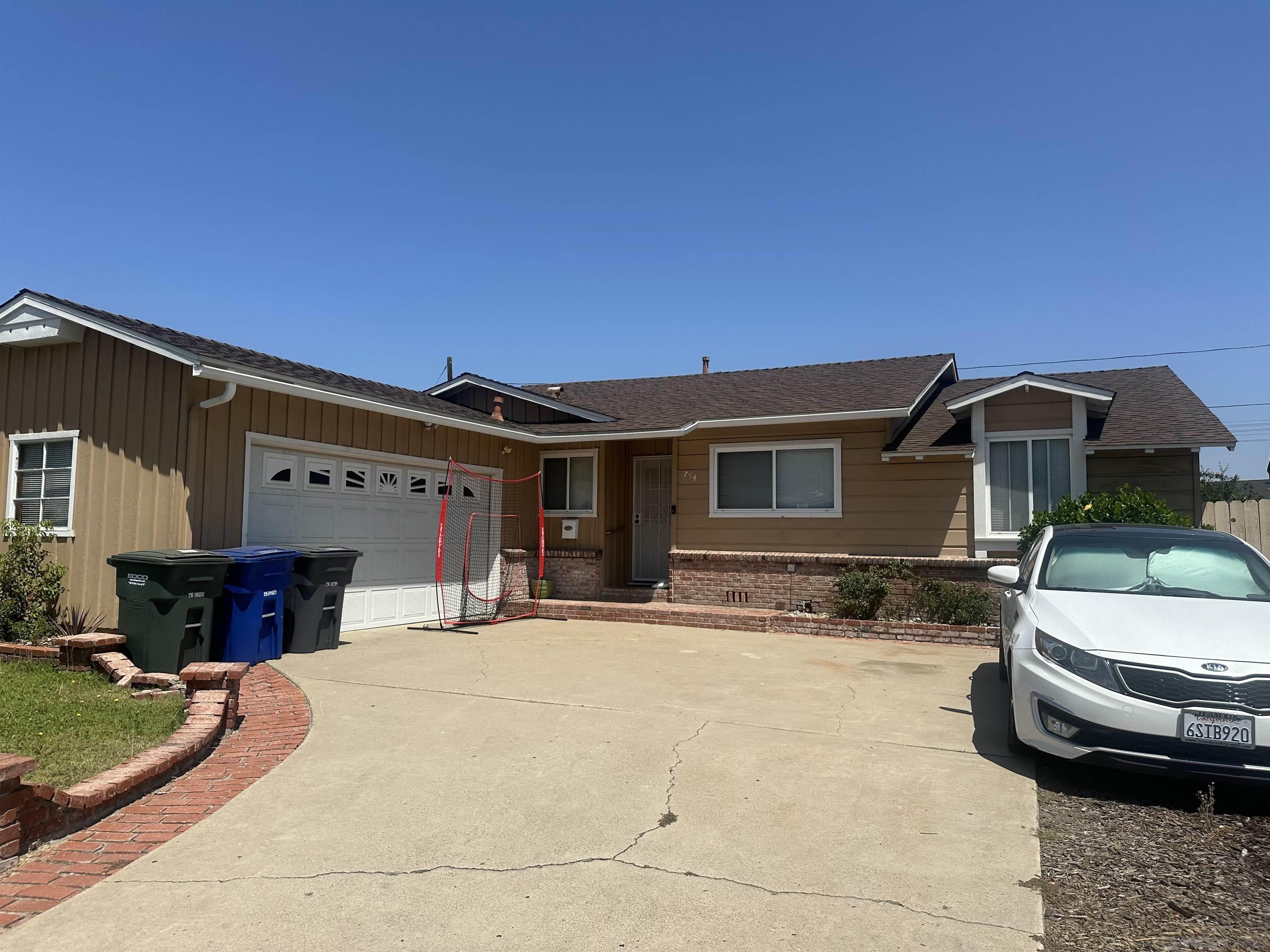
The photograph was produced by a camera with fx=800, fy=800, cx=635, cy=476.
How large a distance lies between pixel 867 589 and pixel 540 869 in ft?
28.9

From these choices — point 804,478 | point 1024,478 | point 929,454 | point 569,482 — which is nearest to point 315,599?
point 569,482

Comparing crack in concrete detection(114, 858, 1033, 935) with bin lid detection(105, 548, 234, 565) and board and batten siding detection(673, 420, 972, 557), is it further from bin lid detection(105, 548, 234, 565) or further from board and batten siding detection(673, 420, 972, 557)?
board and batten siding detection(673, 420, 972, 557)

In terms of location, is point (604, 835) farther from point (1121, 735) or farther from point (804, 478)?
point (804, 478)

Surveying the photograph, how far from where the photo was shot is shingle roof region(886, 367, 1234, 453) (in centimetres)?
1162

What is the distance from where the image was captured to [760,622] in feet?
38.4

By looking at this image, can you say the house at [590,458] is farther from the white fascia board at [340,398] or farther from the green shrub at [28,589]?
the green shrub at [28,589]

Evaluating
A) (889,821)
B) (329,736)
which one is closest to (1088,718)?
(889,821)

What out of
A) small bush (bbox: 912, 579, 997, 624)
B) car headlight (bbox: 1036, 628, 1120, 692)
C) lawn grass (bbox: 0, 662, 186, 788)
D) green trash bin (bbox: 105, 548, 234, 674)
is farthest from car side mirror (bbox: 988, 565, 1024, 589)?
green trash bin (bbox: 105, 548, 234, 674)

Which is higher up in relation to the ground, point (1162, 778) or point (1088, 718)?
point (1088, 718)

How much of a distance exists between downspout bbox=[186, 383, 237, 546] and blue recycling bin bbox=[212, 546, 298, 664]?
2.84 feet

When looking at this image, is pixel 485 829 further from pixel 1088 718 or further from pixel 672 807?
pixel 1088 718

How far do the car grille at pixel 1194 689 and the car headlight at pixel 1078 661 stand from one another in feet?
0.21

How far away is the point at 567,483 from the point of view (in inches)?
591

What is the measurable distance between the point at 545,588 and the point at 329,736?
8.57 metres
